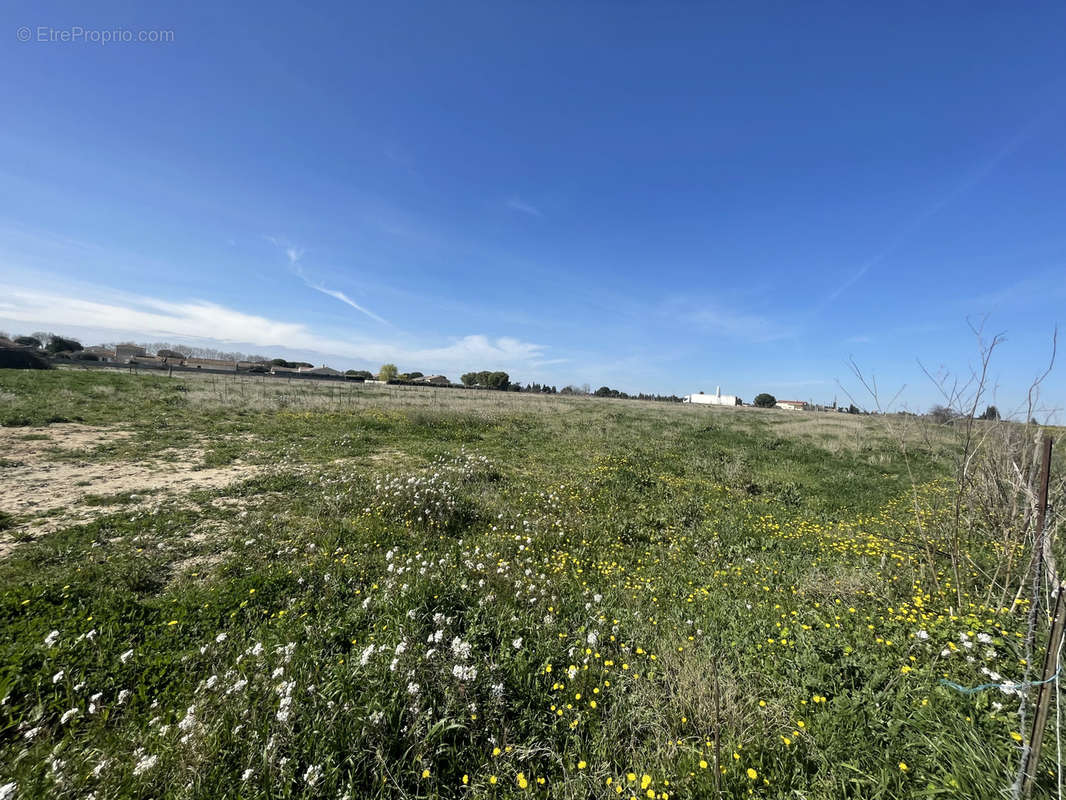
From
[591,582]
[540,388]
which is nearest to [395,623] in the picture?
[591,582]

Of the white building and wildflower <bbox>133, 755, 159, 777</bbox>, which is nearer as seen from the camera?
wildflower <bbox>133, 755, 159, 777</bbox>

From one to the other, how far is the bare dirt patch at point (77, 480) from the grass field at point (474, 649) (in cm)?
11

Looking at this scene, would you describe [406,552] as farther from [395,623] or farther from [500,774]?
[500,774]

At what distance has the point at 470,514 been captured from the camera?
7.80 m

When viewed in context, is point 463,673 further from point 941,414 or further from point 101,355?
point 101,355

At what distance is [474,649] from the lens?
370 centimetres

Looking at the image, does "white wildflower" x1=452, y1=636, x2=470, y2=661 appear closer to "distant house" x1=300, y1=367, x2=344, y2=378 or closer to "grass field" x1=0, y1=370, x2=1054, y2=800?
"grass field" x1=0, y1=370, x2=1054, y2=800

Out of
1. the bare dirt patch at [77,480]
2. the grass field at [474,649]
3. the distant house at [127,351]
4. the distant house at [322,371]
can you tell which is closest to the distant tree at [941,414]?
the grass field at [474,649]

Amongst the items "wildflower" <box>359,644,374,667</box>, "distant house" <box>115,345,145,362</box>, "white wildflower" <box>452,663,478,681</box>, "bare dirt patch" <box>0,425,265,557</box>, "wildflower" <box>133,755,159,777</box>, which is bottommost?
"bare dirt patch" <box>0,425,265,557</box>

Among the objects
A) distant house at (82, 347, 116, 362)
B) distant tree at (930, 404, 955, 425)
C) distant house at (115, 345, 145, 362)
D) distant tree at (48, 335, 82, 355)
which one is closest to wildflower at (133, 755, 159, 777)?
distant tree at (930, 404, 955, 425)

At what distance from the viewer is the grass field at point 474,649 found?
2605 mm

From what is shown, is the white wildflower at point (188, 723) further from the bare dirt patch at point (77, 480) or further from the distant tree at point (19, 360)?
the distant tree at point (19, 360)

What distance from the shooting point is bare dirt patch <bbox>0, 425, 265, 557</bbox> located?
6969 millimetres

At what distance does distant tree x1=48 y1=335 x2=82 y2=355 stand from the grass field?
94.2 metres
